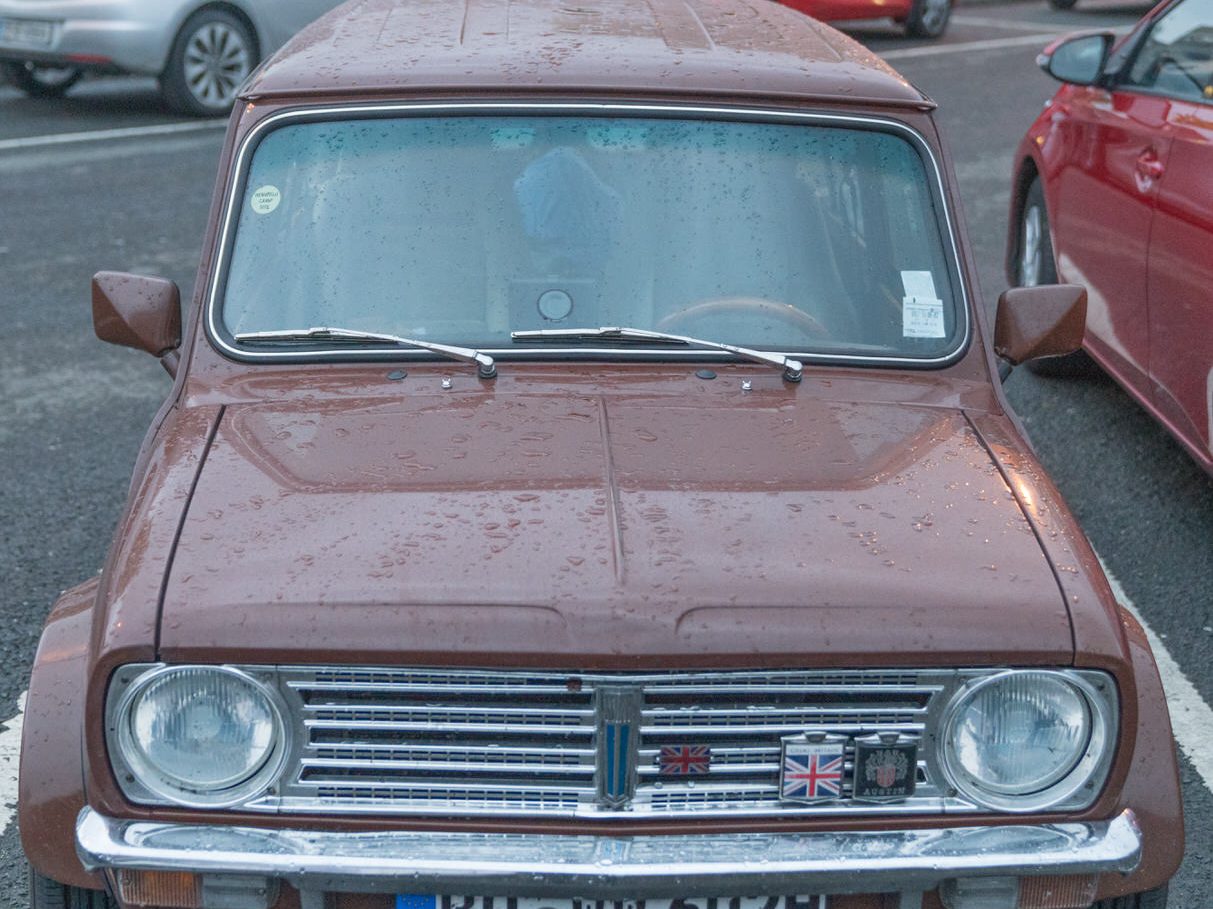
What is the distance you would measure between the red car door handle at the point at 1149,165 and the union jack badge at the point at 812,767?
351 cm

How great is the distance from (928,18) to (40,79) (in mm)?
9045

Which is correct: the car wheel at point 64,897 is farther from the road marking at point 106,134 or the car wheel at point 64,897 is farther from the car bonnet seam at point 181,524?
the road marking at point 106,134

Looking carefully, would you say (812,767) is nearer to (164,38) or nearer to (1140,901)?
(1140,901)

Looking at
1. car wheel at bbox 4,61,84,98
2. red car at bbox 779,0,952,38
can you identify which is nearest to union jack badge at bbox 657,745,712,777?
car wheel at bbox 4,61,84,98

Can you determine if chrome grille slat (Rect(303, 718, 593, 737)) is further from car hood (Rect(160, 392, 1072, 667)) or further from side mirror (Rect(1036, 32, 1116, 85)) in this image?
side mirror (Rect(1036, 32, 1116, 85))

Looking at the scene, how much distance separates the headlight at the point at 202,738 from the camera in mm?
2570

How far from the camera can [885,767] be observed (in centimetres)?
264

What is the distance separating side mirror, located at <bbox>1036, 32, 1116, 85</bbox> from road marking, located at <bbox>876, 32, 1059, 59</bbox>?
33.9ft

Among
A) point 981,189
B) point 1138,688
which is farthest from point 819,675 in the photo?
point 981,189

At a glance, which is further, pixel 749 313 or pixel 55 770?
pixel 749 313

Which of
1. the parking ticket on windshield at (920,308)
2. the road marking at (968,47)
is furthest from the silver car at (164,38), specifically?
the parking ticket on windshield at (920,308)

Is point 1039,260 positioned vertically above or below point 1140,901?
below

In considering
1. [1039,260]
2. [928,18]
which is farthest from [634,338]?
[928,18]

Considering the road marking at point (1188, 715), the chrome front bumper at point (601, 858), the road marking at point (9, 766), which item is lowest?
the road marking at point (1188, 715)
